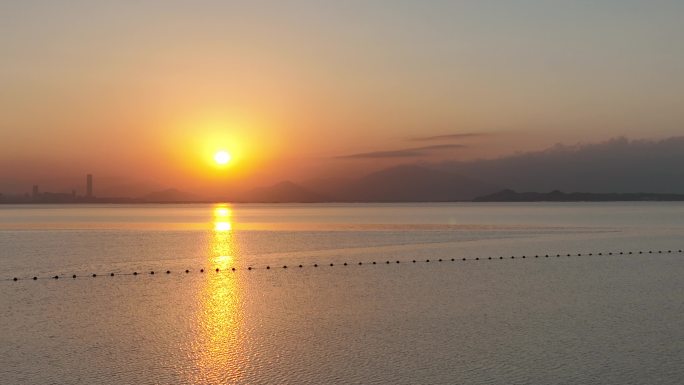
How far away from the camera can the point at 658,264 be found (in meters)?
35.7

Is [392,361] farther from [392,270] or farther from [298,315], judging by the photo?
[392,270]

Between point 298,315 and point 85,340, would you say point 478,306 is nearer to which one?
point 298,315

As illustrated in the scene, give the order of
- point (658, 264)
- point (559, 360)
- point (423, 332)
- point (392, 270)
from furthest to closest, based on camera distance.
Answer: point (658, 264) < point (392, 270) < point (423, 332) < point (559, 360)

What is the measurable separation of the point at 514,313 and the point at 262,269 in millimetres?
16651

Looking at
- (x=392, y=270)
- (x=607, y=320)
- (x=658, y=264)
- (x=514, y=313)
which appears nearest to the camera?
(x=607, y=320)

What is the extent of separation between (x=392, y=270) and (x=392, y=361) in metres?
18.7

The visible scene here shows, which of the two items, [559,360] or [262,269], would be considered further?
[262,269]

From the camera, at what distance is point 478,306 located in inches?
869

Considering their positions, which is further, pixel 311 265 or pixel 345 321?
pixel 311 265

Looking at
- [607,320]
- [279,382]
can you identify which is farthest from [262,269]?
[279,382]

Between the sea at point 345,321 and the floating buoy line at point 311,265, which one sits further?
the floating buoy line at point 311,265

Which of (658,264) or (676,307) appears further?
(658,264)

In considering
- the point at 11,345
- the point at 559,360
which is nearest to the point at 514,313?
the point at 559,360

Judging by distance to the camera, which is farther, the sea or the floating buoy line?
the floating buoy line
